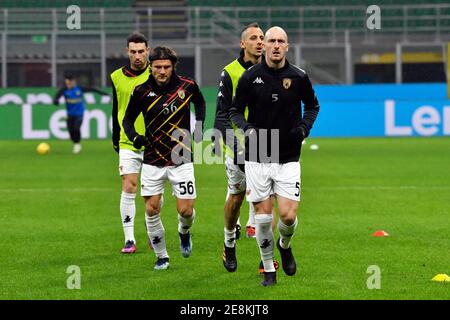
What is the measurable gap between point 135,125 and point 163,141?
3.89ft

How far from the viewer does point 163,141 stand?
9.73 m

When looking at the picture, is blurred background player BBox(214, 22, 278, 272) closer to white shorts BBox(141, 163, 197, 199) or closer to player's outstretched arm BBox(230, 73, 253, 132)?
white shorts BBox(141, 163, 197, 199)

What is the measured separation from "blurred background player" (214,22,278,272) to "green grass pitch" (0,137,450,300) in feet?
1.17

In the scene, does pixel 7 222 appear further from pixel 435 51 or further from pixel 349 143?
pixel 435 51

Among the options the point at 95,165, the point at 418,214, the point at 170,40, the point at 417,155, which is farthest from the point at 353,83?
the point at 418,214

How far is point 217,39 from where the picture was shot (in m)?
38.1

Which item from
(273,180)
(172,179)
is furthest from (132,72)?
(273,180)

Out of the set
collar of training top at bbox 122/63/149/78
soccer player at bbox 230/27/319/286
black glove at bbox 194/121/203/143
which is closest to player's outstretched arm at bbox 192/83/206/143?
black glove at bbox 194/121/203/143

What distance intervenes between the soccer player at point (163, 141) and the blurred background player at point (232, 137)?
1.19 feet

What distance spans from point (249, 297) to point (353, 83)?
1176 inches

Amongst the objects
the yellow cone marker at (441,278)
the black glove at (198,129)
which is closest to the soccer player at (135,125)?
the black glove at (198,129)

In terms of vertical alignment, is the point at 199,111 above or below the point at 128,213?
above

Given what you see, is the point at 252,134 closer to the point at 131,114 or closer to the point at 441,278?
the point at 131,114

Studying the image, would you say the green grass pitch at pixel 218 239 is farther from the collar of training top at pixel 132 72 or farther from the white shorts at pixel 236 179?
the collar of training top at pixel 132 72
